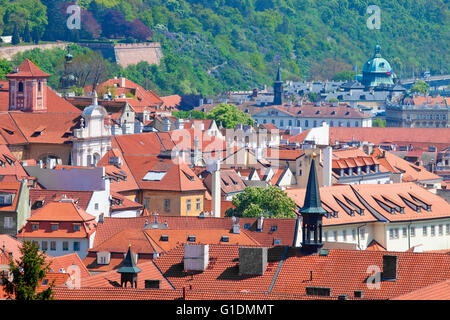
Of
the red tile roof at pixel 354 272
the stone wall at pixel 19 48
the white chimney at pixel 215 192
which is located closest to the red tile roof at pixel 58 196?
the white chimney at pixel 215 192

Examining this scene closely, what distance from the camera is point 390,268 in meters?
45.5

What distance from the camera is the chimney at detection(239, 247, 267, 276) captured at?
4709 centimetres

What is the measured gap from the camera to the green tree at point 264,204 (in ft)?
245

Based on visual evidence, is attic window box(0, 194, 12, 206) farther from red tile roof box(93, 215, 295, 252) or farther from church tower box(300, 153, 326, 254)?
church tower box(300, 153, 326, 254)

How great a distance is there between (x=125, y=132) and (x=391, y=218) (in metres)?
21.6

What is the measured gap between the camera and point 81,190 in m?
74.3

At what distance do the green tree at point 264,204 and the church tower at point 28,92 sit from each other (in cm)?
2383

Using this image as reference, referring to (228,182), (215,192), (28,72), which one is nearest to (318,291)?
(215,192)

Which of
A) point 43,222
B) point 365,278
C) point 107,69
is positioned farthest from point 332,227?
point 107,69

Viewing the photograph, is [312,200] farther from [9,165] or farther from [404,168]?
[404,168]

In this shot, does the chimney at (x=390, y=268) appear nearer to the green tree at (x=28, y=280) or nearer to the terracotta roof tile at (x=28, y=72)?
the green tree at (x=28, y=280)

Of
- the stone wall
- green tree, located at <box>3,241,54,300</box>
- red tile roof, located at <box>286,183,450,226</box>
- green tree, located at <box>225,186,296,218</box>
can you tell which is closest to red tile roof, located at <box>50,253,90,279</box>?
green tree, located at <box>3,241,54,300</box>
